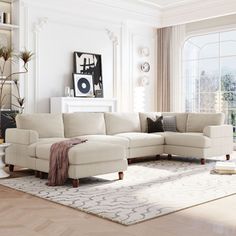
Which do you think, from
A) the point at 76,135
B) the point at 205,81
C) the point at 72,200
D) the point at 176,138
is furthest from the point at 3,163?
the point at 205,81

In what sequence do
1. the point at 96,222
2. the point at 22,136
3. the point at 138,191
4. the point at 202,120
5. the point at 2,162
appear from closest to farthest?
1. the point at 96,222
2. the point at 138,191
3. the point at 2,162
4. the point at 22,136
5. the point at 202,120

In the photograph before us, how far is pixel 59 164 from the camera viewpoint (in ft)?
15.8

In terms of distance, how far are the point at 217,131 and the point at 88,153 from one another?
109 inches

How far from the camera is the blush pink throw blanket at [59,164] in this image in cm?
477

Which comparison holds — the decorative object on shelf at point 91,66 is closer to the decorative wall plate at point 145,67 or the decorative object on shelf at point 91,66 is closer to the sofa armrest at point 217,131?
the decorative wall plate at point 145,67

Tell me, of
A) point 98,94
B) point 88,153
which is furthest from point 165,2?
point 88,153

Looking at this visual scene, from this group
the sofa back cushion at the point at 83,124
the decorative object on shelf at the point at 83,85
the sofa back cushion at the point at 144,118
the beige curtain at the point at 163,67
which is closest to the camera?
the sofa back cushion at the point at 83,124

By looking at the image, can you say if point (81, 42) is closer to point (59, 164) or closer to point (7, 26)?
point (7, 26)

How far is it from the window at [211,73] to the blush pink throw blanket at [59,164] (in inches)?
194

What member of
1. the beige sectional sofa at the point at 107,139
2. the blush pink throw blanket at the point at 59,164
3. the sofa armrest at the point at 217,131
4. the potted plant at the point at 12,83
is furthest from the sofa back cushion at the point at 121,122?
the blush pink throw blanket at the point at 59,164

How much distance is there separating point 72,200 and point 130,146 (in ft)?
8.26

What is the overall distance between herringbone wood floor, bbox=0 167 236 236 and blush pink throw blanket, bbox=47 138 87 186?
81 cm

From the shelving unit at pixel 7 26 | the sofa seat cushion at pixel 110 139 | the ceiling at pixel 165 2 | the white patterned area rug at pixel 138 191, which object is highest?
the ceiling at pixel 165 2

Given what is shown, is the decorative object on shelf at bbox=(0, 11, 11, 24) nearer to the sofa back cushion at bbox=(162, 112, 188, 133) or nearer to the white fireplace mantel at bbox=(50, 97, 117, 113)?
the white fireplace mantel at bbox=(50, 97, 117, 113)
